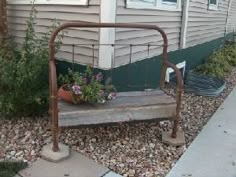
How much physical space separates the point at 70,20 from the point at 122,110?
154 cm

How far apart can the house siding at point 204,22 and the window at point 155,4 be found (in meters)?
0.78

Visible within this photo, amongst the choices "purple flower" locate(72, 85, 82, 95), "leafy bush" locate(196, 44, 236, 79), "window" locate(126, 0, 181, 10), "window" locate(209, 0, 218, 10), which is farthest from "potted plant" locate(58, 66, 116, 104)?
"window" locate(209, 0, 218, 10)

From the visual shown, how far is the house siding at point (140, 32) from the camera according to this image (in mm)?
4156

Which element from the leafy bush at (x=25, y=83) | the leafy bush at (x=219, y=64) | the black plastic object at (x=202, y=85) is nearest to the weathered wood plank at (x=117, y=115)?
the leafy bush at (x=25, y=83)

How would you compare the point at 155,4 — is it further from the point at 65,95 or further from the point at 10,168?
the point at 10,168

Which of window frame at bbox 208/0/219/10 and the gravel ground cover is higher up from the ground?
window frame at bbox 208/0/219/10

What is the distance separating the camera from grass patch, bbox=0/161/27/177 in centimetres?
279

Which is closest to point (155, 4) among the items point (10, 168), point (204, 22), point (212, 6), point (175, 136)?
point (175, 136)

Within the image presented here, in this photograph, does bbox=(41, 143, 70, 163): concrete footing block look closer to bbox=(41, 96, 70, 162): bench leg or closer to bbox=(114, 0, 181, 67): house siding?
bbox=(41, 96, 70, 162): bench leg

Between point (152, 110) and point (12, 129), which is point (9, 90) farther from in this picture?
point (152, 110)

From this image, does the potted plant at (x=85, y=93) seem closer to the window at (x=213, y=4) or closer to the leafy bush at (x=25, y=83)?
the leafy bush at (x=25, y=83)

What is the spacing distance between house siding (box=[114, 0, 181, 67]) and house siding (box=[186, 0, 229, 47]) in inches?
36.5

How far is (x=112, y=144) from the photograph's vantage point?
11.5ft

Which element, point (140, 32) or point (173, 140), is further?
point (140, 32)
